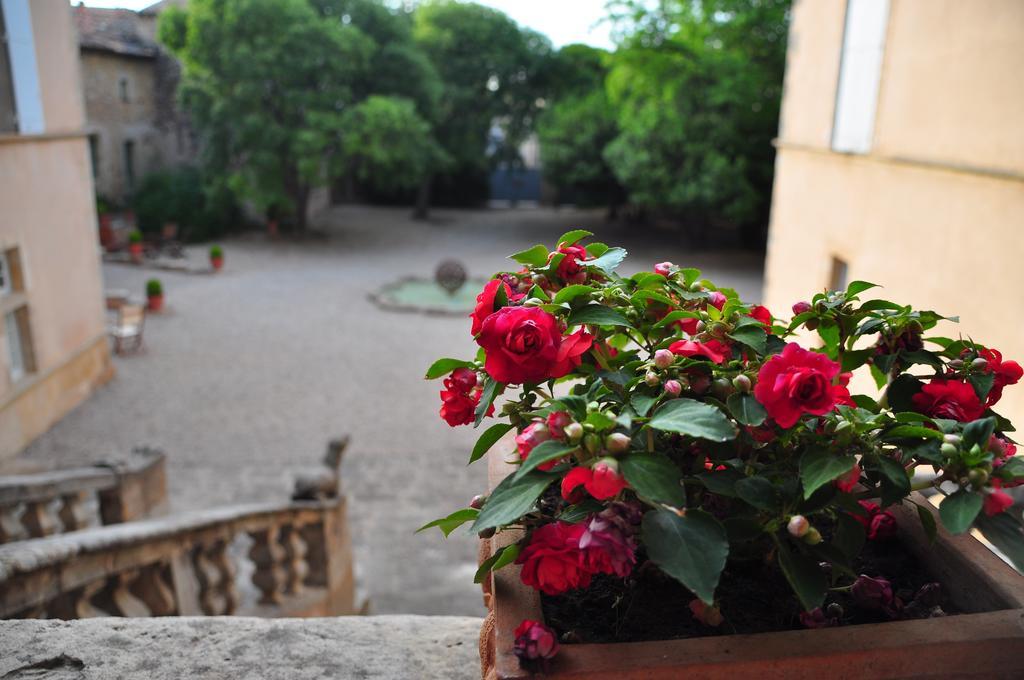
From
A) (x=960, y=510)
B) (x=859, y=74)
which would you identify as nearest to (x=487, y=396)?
(x=960, y=510)

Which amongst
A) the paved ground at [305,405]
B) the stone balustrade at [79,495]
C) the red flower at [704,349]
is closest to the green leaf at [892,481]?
the red flower at [704,349]

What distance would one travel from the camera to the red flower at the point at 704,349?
108 cm

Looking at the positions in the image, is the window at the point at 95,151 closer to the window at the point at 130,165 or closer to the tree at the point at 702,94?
the window at the point at 130,165

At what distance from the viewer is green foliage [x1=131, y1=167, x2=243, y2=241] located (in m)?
18.2

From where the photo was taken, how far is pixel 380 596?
576cm

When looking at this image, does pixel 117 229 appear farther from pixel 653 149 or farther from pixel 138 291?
pixel 653 149

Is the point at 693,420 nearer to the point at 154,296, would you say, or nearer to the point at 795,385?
the point at 795,385

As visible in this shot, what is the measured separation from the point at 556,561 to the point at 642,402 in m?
0.21

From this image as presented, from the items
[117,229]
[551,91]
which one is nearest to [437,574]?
[117,229]

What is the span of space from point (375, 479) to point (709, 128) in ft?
39.8

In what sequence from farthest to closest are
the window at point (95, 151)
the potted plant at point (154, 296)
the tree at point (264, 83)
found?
the window at point (95, 151)
the tree at point (264, 83)
the potted plant at point (154, 296)

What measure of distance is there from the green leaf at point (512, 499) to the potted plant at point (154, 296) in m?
12.8

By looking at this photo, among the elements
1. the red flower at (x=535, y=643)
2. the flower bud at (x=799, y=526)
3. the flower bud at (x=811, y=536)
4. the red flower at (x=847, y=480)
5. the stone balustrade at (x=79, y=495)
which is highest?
the red flower at (x=847, y=480)

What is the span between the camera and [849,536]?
1.00 meters
